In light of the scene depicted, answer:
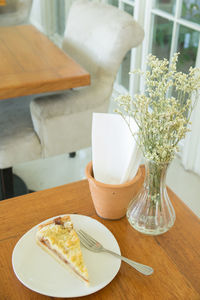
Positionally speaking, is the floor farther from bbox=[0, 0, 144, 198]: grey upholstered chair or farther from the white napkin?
the white napkin

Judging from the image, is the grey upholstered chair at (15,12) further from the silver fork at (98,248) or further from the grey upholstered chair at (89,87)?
the silver fork at (98,248)

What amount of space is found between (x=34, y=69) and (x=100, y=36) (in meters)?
0.34

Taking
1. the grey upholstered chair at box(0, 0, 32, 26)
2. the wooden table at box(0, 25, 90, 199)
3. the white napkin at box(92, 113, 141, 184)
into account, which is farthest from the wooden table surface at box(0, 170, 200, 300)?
the grey upholstered chair at box(0, 0, 32, 26)

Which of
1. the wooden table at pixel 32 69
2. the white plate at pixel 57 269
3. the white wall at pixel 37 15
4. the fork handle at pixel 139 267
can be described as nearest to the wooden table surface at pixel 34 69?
the wooden table at pixel 32 69

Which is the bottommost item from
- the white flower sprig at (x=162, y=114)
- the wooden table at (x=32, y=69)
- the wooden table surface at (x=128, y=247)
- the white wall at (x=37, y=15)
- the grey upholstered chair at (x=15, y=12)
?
the white wall at (x=37, y=15)

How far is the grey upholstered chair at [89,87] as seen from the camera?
1448 mm

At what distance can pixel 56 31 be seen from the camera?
13.3 ft

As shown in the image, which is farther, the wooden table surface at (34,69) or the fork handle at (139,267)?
the wooden table surface at (34,69)

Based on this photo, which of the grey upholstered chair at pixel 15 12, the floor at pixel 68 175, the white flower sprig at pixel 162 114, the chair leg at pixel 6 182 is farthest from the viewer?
the grey upholstered chair at pixel 15 12

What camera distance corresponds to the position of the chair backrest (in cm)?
143

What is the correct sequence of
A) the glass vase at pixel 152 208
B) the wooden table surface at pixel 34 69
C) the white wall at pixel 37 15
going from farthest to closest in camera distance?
the white wall at pixel 37 15 → the wooden table surface at pixel 34 69 → the glass vase at pixel 152 208

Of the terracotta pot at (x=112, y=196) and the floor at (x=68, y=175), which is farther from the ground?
the terracotta pot at (x=112, y=196)

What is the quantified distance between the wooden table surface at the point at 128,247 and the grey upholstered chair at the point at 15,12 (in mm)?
2518

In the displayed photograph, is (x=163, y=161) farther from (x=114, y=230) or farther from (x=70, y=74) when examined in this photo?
(x=70, y=74)
